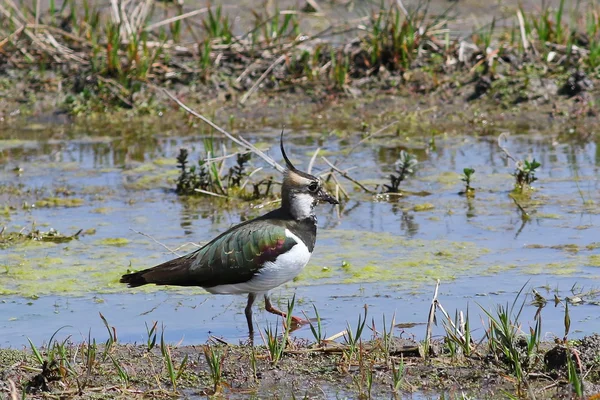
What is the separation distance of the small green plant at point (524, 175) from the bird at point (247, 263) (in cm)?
305

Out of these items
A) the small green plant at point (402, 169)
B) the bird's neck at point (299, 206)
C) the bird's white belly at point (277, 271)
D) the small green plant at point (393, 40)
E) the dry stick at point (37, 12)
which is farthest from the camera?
the dry stick at point (37, 12)

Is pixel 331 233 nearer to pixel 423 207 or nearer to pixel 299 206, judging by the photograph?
pixel 423 207

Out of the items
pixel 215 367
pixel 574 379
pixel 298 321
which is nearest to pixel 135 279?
pixel 298 321

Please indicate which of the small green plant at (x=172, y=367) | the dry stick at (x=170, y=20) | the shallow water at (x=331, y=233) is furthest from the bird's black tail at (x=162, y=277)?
the dry stick at (x=170, y=20)

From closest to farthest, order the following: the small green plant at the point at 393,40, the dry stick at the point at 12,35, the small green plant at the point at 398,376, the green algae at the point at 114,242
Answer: the small green plant at the point at 398,376, the green algae at the point at 114,242, the small green plant at the point at 393,40, the dry stick at the point at 12,35

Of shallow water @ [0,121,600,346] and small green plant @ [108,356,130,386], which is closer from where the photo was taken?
small green plant @ [108,356,130,386]

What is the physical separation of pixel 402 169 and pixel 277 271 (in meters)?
3.04

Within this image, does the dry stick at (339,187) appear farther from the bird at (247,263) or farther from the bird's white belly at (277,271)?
the bird's white belly at (277,271)

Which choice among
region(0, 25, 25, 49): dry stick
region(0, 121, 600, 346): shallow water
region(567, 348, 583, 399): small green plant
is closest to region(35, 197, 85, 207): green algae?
region(0, 121, 600, 346): shallow water

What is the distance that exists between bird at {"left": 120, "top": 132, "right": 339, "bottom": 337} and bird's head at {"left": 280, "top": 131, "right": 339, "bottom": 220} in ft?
0.29

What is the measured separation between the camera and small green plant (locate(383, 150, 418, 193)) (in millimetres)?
8781

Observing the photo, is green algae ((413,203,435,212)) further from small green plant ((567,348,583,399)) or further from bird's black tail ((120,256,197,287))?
small green plant ((567,348,583,399))

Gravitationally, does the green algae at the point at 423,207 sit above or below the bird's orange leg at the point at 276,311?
above

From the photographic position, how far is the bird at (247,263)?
603 cm
